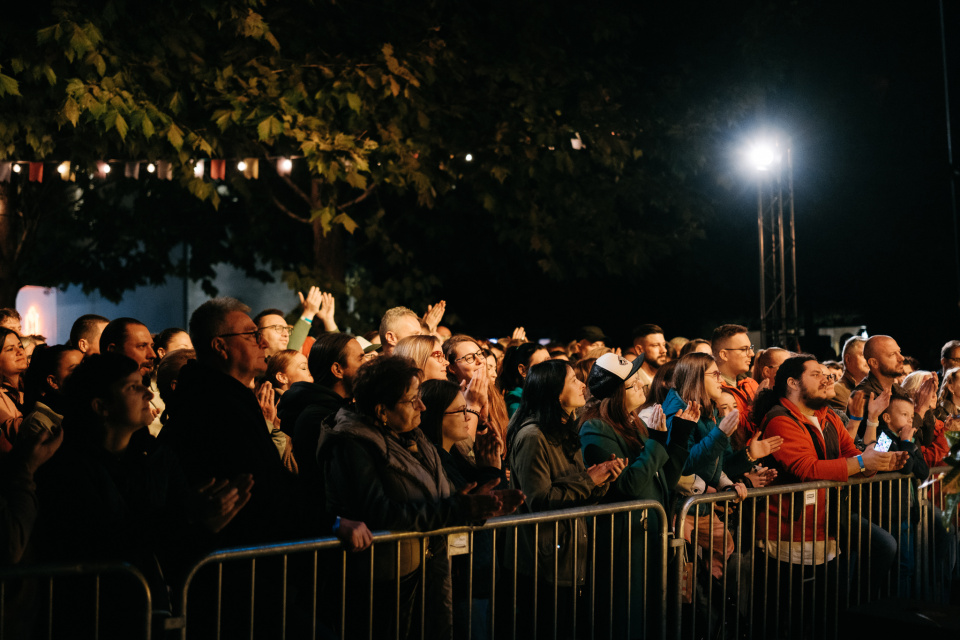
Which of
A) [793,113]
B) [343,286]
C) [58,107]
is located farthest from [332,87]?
[793,113]

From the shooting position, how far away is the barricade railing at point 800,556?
5.12 m

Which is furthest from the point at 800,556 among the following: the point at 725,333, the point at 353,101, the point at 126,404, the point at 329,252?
the point at 329,252

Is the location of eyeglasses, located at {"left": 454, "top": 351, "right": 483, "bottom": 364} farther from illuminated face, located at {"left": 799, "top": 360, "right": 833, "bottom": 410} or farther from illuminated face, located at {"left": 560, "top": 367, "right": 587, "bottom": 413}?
illuminated face, located at {"left": 799, "top": 360, "right": 833, "bottom": 410}

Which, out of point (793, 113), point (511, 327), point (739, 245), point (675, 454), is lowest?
point (675, 454)

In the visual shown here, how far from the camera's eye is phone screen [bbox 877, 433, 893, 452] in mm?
6124

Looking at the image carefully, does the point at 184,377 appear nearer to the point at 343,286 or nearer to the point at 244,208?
the point at 343,286

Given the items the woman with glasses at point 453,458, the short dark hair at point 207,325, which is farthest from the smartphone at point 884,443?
the short dark hair at point 207,325

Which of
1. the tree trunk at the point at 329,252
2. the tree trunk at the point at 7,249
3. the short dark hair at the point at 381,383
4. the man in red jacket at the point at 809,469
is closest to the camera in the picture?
the short dark hair at the point at 381,383

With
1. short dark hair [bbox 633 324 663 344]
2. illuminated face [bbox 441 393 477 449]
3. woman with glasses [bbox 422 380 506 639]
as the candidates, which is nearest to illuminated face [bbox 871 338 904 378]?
short dark hair [bbox 633 324 663 344]

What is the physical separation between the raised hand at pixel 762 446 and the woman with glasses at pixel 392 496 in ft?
6.32

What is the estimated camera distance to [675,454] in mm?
4820

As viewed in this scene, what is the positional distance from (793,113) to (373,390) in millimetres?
14390

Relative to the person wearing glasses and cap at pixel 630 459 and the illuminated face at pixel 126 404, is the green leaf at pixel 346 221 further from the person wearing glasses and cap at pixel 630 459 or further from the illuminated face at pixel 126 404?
the illuminated face at pixel 126 404

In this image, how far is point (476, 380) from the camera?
571 centimetres
